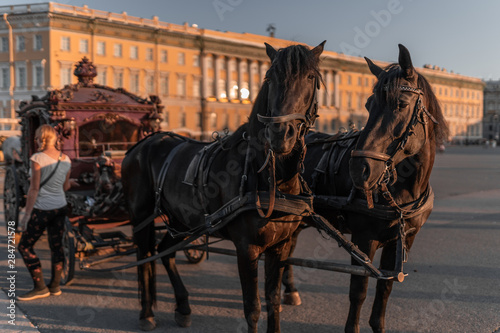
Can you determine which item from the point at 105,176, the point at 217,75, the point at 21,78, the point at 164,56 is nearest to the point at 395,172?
the point at 105,176

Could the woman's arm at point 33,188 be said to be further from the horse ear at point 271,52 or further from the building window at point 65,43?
the building window at point 65,43

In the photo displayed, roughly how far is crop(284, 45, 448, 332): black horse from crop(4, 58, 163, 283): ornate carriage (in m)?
2.69

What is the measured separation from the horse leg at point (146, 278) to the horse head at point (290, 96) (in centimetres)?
228

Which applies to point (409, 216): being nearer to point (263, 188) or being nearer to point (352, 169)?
point (352, 169)

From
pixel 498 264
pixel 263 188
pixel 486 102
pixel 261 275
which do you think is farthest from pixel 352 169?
pixel 486 102

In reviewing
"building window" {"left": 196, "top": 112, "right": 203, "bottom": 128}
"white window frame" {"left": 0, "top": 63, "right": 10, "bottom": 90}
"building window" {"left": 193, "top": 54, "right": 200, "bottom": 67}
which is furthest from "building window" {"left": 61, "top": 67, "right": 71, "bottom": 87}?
"building window" {"left": 196, "top": 112, "right": 203, "bottom": 128}

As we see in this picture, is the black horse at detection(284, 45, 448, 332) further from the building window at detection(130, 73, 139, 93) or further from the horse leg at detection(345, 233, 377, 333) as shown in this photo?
the building window at detection(130, 73, 139, 93)

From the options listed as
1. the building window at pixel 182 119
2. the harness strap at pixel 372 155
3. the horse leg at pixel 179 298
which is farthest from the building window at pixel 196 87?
the harness strap at pixel 372 155

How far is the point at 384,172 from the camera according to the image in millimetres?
2879

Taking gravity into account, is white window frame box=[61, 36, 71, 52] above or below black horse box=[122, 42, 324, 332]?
above

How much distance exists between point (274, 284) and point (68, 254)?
287 cm

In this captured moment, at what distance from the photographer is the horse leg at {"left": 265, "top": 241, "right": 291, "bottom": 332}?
3.32 metres

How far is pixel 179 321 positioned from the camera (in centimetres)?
428

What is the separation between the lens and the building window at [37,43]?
47300 millimetres
